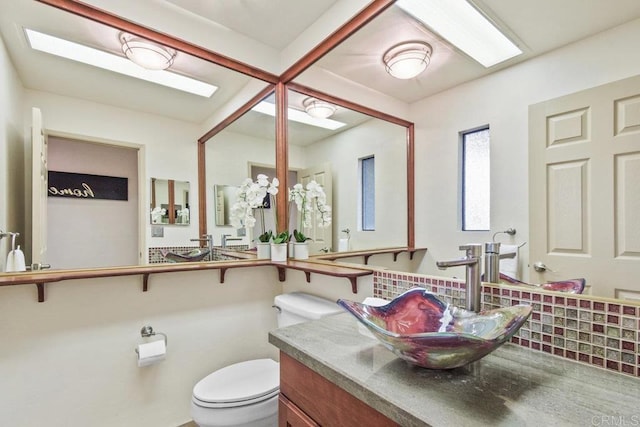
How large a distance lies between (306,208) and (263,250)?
1.31 ft

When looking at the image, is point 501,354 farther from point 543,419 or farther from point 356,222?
point 356,222

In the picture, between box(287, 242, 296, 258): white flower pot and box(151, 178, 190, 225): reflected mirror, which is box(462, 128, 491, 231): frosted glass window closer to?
box(287, 242, 296, 258): white flower pot

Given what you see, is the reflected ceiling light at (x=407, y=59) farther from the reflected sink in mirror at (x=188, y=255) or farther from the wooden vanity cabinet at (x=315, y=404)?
the reflected sink in mirror at (x=188, y=255)

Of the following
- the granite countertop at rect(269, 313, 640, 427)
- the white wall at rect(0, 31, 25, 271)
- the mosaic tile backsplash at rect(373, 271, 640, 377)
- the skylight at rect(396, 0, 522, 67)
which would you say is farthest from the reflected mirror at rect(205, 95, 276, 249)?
the mosaic tile backsplash at rect(373, 271, 640, 377)

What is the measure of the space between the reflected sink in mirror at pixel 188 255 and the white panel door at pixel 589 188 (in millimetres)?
1687

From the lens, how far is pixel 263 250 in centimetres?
201

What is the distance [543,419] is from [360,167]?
4.32 feet

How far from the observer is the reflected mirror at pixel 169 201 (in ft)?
5.82

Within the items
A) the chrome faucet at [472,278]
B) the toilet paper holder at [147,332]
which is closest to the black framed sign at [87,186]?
the toilet paper holder at [147,332]

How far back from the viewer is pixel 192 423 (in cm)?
170

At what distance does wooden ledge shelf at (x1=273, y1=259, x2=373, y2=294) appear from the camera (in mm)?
1401

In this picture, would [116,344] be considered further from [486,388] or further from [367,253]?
[486,388]

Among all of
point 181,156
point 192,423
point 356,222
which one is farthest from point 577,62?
point 192,423

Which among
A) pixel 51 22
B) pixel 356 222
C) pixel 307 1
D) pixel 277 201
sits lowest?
pixel 356 222
